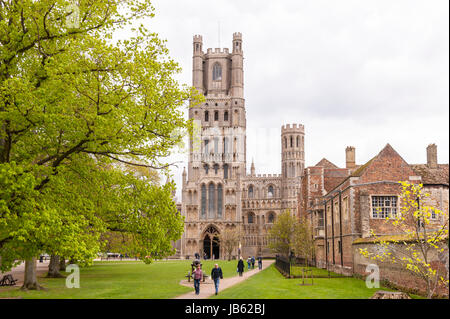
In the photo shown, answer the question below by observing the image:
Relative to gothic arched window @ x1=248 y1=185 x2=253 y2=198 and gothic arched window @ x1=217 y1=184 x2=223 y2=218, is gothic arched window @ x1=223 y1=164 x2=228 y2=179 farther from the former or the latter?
gothic arched window @ x1=248 y1=185 x2=253 y2=198

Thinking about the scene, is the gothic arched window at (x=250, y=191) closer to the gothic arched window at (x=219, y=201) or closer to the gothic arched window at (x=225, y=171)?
the gothic arched window at (x=225, y=171)

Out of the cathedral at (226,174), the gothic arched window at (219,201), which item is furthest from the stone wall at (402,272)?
the gothic arched window at (219,201)

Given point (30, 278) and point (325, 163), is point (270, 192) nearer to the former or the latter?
point (325, 163)

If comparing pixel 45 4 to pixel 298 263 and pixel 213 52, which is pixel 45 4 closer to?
pixel 298 263

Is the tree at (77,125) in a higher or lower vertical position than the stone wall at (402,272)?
higher

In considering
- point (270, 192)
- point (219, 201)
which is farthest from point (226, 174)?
point (270, 192)

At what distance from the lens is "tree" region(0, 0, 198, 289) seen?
13.5 m

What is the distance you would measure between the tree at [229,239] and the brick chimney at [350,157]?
30909 millimetres

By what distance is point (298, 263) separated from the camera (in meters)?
46.8

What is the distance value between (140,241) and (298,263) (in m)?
32.9

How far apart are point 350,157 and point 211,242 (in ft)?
137

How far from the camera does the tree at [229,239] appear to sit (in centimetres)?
7312

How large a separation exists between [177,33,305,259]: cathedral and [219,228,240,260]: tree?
2428mm
